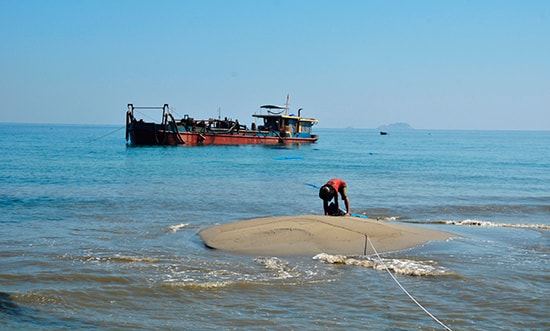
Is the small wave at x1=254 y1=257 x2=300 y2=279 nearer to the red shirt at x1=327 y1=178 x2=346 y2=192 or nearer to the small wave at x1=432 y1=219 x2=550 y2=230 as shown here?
the red shirt at x1=327 y1=178 x2=346 y2=192

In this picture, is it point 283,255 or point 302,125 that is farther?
point 302,125

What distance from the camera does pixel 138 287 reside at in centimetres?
768

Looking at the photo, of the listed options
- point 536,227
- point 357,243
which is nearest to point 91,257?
point 357,243

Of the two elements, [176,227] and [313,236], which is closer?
Result: [313,236]

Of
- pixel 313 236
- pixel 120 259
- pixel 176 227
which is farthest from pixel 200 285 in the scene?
pixel 176 227

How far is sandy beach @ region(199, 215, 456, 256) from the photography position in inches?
390

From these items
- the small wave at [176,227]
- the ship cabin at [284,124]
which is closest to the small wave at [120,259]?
the small wave at [176,227]

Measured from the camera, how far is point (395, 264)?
8.98 m

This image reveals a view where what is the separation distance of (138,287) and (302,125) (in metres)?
54.7

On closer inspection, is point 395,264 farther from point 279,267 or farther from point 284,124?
point 284,124

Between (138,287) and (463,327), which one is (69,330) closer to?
(138,287)

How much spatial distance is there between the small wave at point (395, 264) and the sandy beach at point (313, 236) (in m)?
0.37

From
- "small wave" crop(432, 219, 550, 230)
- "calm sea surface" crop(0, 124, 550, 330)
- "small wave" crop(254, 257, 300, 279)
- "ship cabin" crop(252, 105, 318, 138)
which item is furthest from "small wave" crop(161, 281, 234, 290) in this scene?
"ship cabin" crop(252, 105, 318, 138)

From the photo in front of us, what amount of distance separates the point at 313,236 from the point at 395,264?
5.98ft
